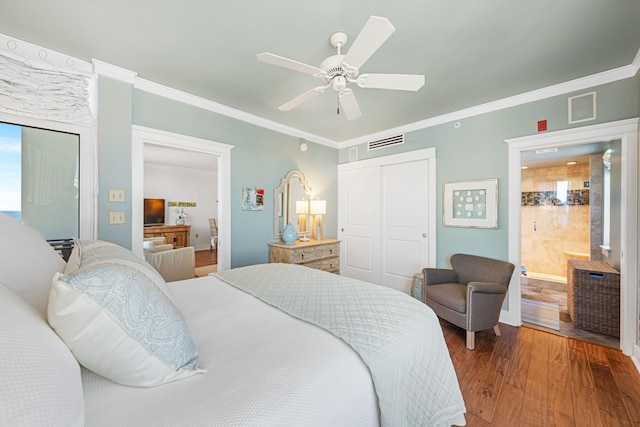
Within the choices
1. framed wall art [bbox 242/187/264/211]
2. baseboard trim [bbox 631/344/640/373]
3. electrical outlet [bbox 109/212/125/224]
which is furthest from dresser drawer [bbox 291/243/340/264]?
baseboard trim [bbox 631/344/640/373]

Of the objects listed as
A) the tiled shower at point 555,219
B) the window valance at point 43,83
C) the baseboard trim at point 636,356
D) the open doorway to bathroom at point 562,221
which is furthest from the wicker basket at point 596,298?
the window valance at point 43,83

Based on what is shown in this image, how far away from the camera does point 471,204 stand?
301 centimetres

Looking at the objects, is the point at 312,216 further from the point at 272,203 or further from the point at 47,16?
the point at 47,16

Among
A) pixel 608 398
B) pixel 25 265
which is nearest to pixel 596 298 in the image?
pixel 608 398

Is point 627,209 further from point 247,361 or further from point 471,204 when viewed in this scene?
point 247,361

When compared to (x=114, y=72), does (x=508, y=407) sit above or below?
below

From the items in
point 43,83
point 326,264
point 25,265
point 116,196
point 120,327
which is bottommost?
point 326,264

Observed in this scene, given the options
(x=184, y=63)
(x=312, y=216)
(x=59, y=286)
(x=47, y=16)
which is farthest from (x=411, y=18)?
(x=312, y=216)

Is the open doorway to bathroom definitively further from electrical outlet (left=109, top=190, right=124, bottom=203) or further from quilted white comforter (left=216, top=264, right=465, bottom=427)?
electrical outlet (left=109, top=190, right=124, bottom=203)

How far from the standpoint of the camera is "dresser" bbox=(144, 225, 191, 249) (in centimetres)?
598

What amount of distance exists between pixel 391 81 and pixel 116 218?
100 inches

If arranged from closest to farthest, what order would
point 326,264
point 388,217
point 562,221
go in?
point 326,264 → point 388,217 → point 562,221

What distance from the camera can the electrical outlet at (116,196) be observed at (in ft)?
7.24

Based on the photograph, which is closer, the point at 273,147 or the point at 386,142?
the point at 273,147
